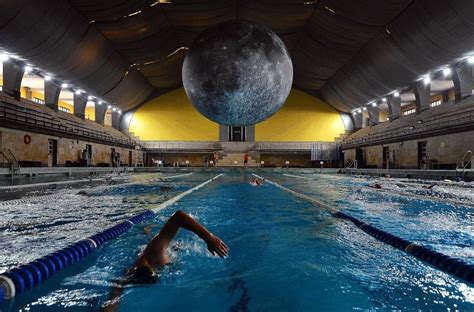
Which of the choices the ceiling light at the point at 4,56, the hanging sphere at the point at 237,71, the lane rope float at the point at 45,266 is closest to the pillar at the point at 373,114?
the ceiling light at the point at 4,56

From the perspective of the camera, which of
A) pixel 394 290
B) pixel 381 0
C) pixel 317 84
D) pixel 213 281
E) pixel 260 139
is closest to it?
pixel 394 290

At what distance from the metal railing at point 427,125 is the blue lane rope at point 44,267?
18.8 metres

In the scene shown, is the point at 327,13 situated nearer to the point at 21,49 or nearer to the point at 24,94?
the point at 21,49

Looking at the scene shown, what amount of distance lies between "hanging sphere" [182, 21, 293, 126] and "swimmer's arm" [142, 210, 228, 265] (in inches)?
102

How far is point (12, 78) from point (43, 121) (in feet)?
9.33

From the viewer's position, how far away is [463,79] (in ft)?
67.3

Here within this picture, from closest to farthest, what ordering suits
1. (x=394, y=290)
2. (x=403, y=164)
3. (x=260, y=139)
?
(x=394, y=290)
(x=403, y=164)
(x=260, y=139)

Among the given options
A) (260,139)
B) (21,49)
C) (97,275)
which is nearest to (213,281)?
(97,275)

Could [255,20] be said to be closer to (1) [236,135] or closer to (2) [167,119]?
(1) [236,135]

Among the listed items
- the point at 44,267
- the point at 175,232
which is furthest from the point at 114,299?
the point at 44,267

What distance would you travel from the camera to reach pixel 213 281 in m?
2.58

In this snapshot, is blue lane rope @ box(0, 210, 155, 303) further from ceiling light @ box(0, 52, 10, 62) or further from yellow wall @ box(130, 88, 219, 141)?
yellow wall @ box(130, 88, 219, 141)

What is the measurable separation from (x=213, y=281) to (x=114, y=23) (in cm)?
2035

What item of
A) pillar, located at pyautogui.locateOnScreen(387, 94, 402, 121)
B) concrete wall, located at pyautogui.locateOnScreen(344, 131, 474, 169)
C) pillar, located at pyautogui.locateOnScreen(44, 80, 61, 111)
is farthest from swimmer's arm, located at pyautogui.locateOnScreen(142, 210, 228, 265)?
pillar, located at pyautogui.locateOnScreen(387, 94, 402, 121)
